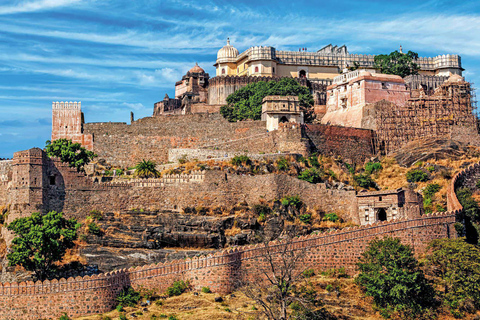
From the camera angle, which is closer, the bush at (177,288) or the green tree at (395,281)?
the bush at (177,288)

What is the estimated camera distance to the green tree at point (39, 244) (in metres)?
46.2

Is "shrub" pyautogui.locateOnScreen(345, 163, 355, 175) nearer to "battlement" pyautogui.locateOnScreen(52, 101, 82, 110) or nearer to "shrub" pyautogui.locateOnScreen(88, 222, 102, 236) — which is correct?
"shrub" pyautogui.locateOnScreen(88, 222, 102, 236)

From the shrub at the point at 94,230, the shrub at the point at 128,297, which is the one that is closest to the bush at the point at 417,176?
the shrub at the point at 94,230

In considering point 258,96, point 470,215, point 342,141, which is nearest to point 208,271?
point 470,215

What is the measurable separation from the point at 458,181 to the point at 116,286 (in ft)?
100

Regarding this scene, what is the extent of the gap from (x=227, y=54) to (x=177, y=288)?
54.5 m

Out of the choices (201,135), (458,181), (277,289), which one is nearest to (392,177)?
(458,181)

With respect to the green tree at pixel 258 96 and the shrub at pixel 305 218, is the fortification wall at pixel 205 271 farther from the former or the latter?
the green tree at pixel 258 96

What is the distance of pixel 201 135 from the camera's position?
71.5m

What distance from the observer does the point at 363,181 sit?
6325 centimetres

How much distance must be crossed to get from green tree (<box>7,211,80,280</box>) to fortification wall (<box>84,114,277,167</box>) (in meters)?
21.3

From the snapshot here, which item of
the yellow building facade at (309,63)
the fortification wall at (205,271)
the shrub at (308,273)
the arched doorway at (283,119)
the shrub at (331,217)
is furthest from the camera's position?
the yellow building facade at (309,63)

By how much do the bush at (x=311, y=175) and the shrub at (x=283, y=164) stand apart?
140 cm

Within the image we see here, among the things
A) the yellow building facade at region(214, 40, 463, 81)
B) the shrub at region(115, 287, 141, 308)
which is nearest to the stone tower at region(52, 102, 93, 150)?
the yellow building facade at region(214, 40, 463, 81)
